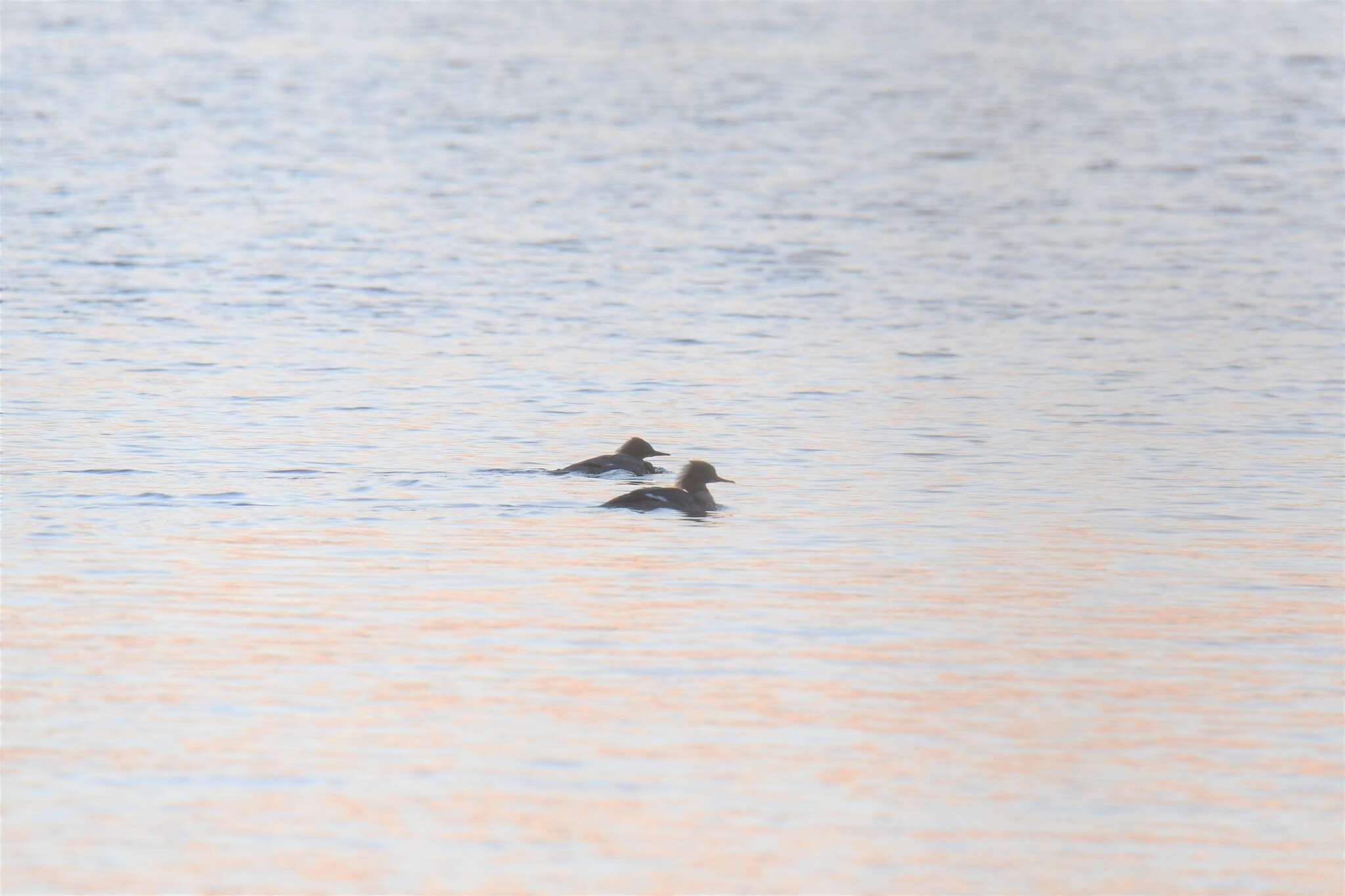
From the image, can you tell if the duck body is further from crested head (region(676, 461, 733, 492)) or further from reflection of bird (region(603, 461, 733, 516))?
crested head (region(676, 461, 733, 492))

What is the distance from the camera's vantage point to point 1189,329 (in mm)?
22359

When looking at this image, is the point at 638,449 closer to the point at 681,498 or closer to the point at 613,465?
the point at 613,465

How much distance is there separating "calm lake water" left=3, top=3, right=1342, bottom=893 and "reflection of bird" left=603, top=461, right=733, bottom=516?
0.74 ft

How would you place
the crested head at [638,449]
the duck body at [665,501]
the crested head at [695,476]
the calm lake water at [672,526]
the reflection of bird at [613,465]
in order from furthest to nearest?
the crested head at [638,449]
the reflection of bird at [613,465]
the crested head at [695,476]
the duck body at [665,501]
the calm lake water at [672,526]

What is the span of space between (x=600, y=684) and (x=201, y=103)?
1439 inches

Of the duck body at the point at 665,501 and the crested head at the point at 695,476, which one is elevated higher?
the crested head at the point at 695,476

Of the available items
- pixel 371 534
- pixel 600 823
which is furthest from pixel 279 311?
pixel 600 823

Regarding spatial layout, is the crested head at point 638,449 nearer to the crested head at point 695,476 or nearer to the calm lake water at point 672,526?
the calm lake water at point 672,526

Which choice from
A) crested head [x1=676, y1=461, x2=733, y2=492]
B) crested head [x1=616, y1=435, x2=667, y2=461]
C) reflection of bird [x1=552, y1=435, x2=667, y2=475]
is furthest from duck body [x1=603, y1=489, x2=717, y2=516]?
crested head [x1=616, y1=435, x2=667, y2=461]

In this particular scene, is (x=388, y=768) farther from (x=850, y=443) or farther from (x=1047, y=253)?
(x=1047, y=253)

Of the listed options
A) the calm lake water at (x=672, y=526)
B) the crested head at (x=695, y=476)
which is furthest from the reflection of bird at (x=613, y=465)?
the crested head at (x=695, y=476)

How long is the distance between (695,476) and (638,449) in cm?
160

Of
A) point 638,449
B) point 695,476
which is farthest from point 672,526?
point 638,449

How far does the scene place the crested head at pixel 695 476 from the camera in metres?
14.1
